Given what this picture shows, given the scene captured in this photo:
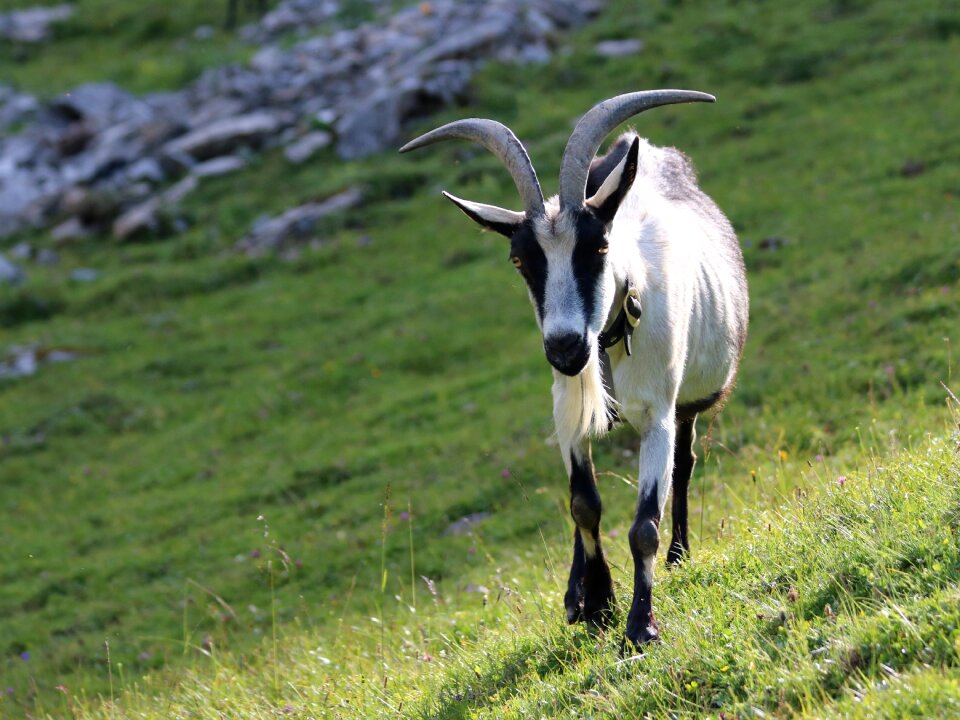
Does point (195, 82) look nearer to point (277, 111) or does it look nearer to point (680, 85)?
point (277, 111)

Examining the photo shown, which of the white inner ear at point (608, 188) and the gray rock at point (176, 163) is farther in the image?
the gray rock at point (176, 163)

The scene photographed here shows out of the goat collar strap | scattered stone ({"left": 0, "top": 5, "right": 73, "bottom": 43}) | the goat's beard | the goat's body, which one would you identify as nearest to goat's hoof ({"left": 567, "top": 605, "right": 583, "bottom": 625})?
the goat's beard

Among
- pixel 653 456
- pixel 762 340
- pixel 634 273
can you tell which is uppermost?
pixel 634 273

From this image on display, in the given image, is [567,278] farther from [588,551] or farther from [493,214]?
[588,551]

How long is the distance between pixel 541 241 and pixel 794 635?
7.37 feet

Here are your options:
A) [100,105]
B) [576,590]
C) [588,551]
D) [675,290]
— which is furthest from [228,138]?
[588,551]

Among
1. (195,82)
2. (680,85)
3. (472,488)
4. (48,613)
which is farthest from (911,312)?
(195,82)

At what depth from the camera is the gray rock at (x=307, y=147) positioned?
25672 mm

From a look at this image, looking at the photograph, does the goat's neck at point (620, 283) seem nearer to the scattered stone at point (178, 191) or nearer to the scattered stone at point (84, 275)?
the scattered stone at point (84, 275)

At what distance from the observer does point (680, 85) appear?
23.1 meters

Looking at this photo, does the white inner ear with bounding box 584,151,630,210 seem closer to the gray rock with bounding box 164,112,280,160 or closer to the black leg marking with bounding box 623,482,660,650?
the black leg marking with bounding box 623,482,660,650

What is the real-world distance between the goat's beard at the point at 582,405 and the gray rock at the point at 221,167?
21.0 metres

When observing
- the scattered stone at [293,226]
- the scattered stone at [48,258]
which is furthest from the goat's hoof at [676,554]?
the scattered stone at [48,258]

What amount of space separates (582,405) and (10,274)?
20.3 m
